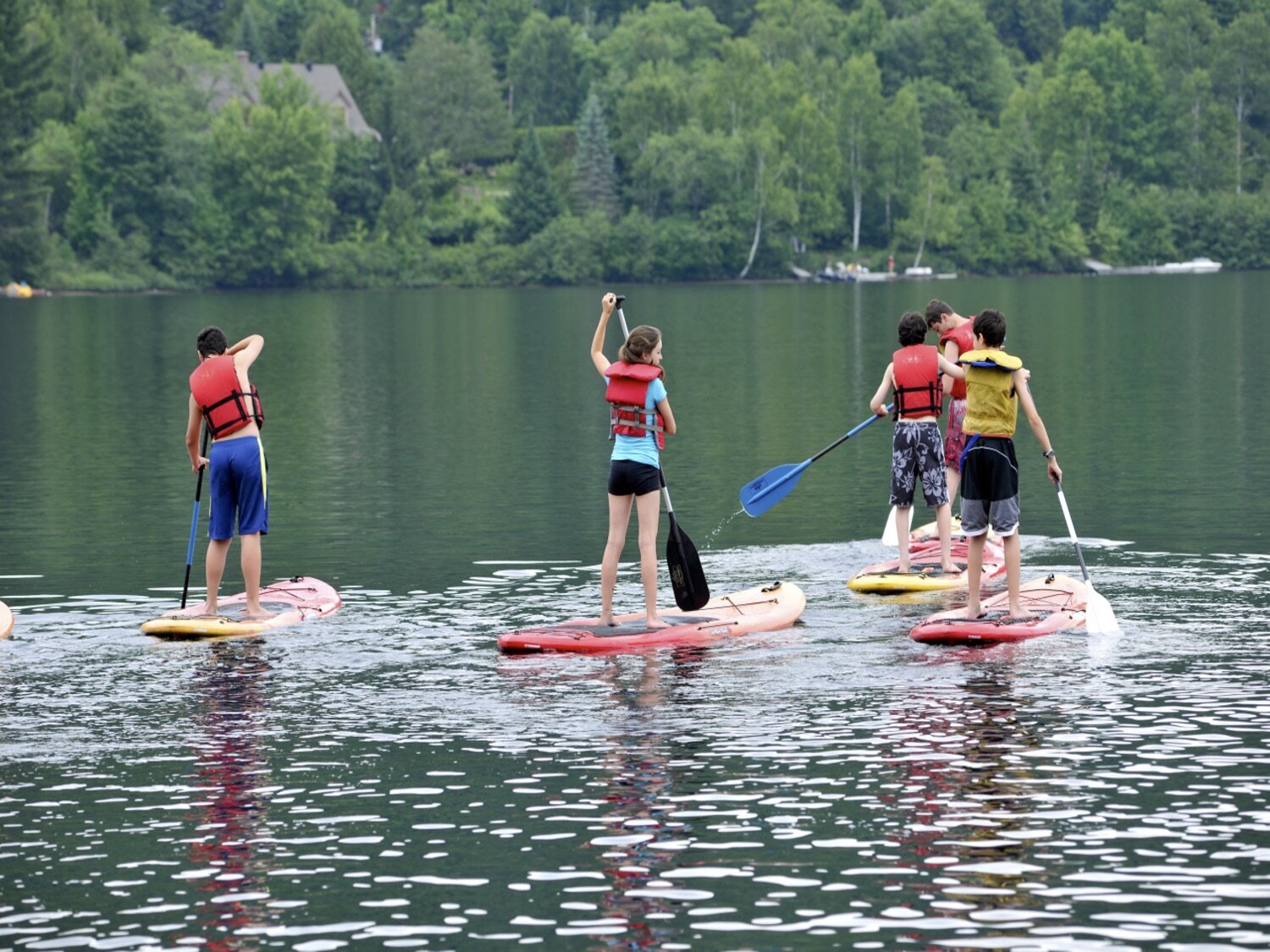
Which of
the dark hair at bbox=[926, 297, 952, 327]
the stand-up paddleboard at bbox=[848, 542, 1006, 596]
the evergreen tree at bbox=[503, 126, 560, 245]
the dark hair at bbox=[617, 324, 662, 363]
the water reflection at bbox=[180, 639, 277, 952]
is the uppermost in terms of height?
the evergreen tree at bbox=[503, 126, 560, 245]

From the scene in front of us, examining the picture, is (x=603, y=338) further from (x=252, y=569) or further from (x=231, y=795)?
(x=231, y=795)

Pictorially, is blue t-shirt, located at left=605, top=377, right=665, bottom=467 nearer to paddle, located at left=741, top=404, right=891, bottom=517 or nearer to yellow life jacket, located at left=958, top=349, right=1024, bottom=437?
yellow life jacket, located at left=958, top=349, right=1024, bottom=437

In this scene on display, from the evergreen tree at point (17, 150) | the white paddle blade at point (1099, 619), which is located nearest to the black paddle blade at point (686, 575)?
the white paddle blade at point (1099, 619)

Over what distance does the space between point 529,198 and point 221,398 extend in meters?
110

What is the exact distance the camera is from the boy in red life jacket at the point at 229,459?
55.2 ft

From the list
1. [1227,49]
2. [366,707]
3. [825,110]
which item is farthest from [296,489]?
[1227,49]

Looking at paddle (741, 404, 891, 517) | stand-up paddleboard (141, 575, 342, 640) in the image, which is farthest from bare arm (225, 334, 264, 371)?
paddle (741, 404, 891, 517)

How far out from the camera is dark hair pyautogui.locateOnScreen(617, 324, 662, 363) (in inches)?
623

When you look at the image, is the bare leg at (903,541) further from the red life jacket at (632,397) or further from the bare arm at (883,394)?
the red life jacket at (632,397)

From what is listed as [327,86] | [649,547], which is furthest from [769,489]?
[327,86]

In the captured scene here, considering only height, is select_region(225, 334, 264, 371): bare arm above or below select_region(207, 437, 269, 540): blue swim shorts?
above

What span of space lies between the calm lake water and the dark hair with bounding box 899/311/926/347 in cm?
224

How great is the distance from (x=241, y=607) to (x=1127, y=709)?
24.5ft

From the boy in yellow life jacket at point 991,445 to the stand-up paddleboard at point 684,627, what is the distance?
1639mm
